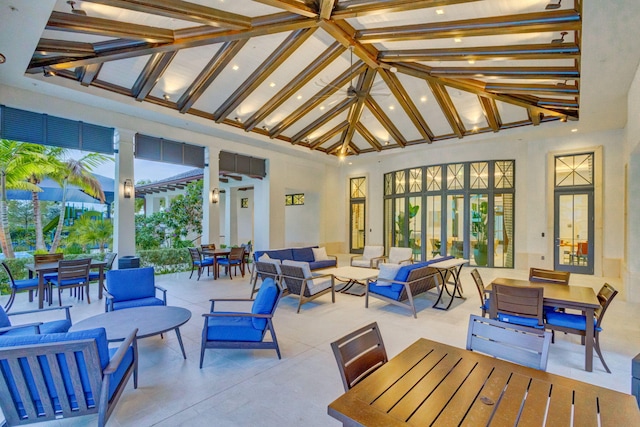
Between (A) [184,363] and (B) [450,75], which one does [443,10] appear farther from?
(A) [184,363]

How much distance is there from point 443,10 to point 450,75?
6.93ft

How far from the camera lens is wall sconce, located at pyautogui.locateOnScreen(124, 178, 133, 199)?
26.3ft

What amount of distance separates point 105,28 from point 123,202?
444 centimetres

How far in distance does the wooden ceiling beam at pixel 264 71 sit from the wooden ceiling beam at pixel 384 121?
10.5 feet

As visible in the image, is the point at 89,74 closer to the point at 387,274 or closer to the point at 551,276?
the point at 387,274

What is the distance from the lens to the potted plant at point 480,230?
10617 millimetres

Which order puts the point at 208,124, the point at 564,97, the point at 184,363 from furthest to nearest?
the point at 208,124, the point at 564,97, the point at 184,363

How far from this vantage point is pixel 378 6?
4.84m

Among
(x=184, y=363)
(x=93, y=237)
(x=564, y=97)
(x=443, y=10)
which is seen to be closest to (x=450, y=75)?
(x=443, y=10)

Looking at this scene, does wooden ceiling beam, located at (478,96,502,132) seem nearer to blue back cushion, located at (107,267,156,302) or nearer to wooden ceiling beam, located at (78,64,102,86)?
blue back cushion, located at (107,267,156,302)

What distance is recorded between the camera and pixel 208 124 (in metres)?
8.96

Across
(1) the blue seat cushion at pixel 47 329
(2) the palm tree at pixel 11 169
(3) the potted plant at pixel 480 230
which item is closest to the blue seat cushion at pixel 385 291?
(1) the blue seat cushion at pixel 47 329

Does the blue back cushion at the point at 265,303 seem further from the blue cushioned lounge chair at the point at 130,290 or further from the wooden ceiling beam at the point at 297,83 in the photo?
the wooden ceiling beam at the point at 297,83

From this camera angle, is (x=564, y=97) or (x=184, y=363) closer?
(x=184, y=363)
